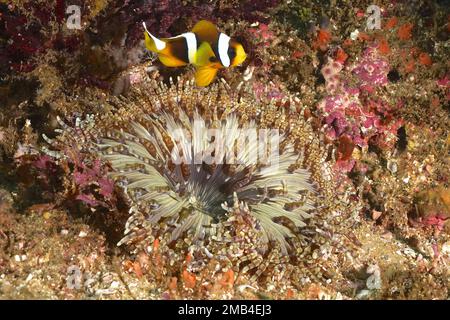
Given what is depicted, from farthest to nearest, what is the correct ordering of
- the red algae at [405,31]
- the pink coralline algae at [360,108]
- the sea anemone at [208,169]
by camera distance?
the red algae at [405,31]
the pink coralline algae at [360,108]
the sea anemone at [208,169]

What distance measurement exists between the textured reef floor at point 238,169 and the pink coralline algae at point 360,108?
0.02 meters

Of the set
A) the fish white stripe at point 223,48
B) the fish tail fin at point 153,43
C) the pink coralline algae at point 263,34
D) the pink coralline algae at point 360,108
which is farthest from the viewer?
the pink coralline algae at point 263,34

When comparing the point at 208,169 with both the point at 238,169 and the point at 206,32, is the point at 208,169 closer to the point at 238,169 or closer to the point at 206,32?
the point at 238,169

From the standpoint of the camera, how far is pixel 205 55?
3.78 meters

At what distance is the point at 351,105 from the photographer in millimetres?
5555

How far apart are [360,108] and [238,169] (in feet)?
6.07

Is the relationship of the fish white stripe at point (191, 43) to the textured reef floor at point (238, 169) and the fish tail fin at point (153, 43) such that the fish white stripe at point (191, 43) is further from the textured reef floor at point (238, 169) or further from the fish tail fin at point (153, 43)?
the textured reef floor at point (238, 169)

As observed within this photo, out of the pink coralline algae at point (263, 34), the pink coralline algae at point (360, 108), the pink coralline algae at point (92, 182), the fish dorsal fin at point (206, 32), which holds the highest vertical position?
the pink coralline algae at point (263, 34)

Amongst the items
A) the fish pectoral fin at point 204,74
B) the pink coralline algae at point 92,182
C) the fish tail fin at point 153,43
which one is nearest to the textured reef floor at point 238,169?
the pink coralline algae at point 92,182

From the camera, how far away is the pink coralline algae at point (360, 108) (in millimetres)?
5531

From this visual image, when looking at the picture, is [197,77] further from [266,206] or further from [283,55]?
[283,55]

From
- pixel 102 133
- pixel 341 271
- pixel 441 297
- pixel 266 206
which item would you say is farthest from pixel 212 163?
pixel 441 297

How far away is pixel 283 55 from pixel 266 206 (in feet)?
7.10

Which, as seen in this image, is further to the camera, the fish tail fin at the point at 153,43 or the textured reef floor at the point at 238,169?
the textured reef floor at the point at 238,169
